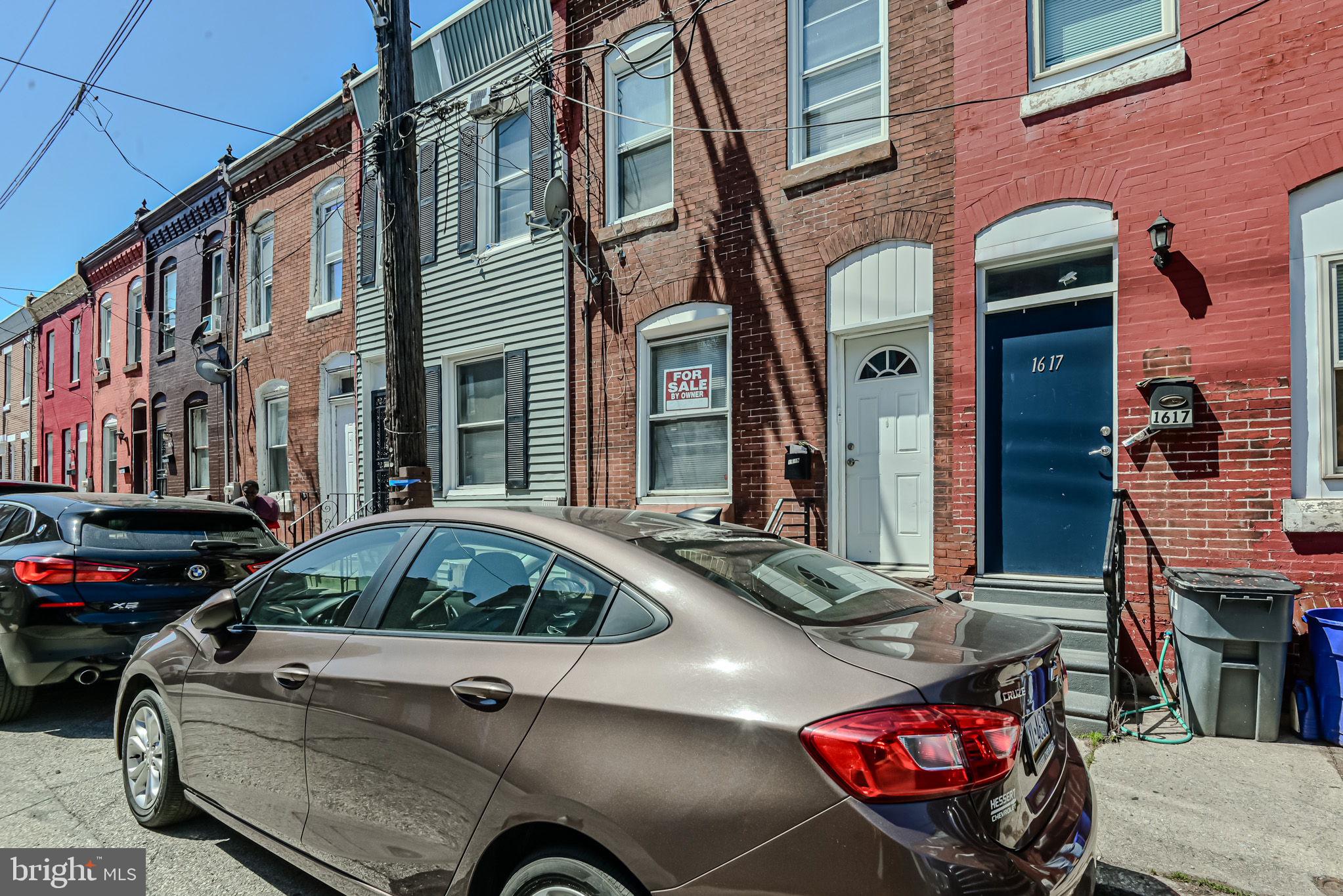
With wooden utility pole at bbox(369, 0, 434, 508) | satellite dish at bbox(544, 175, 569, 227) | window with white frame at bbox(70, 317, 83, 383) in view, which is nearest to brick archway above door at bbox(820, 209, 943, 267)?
satellite dish at bbox(544, 175, 569, 227)

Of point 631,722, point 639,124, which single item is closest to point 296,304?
point 639,124

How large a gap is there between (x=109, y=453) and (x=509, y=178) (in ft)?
53.9

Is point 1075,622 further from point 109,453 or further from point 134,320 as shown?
point 109,453

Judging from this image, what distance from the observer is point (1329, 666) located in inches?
193

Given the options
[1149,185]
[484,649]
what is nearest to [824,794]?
[484,649]

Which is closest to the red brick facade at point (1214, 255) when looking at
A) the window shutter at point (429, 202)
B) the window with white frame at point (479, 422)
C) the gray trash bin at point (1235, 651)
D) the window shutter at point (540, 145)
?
the gray trash bin at point (1235, 651)

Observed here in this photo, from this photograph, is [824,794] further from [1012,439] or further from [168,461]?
[168,461]

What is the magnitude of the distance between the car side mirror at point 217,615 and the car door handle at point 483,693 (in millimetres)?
1498

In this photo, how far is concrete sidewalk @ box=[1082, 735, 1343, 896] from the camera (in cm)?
336

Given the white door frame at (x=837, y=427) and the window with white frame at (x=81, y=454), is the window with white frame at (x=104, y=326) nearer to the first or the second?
the window with white frame at (x=81, y=454)

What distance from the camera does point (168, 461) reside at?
58.6ft

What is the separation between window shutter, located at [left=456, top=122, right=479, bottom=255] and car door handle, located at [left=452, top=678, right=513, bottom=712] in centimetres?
965

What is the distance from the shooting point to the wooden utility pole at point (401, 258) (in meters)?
6.91

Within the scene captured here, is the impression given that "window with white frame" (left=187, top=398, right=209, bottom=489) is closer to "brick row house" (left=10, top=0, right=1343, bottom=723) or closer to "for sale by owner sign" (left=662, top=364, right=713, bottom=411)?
"brick row house" (left=10, top=0, right=1343, bottom=723)
